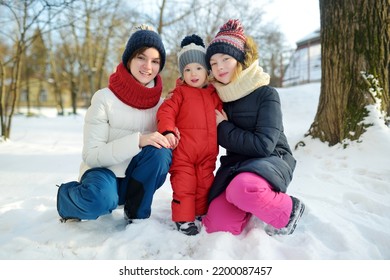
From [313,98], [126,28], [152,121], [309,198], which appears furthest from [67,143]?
[126,28]

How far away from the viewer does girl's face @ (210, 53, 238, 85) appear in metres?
1.81

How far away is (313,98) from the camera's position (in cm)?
889

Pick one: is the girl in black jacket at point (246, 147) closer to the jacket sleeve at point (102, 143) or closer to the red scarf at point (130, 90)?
the red scarf at point (130, 90)

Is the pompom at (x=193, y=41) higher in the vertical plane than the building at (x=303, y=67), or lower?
lower

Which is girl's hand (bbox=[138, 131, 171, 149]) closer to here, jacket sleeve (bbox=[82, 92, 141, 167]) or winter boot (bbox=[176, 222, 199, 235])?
jacket sleeve (bbox=[82, 92, 141, 167])

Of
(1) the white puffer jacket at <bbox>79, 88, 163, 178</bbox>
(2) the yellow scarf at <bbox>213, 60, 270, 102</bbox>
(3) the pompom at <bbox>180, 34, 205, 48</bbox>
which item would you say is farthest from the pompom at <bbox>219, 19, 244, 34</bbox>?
(1) the white puffer jacket at <bbox>79, 88, 163, 178</bbox>

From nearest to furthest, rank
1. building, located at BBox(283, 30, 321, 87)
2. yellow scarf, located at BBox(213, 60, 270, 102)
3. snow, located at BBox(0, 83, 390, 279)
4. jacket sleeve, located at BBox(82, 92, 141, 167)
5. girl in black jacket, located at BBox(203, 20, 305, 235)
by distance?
1. snow, located at BBox(0, 83, 390, 279)
2. girl in black jacket, located at BBox(203, 20, 305, 235)
3. jacket sleeve, located at BBox(82, 92, 141, 167)
4. yellow scarf, located at BBox(213, 60, 270, 102)
5. building, located at BBox(283, 30, 321, 87)

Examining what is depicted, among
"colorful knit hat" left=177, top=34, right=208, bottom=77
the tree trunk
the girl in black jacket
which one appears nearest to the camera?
the girl in black jacket

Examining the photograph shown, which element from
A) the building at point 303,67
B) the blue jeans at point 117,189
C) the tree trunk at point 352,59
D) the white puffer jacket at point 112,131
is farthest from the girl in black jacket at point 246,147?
the building at point 303,67

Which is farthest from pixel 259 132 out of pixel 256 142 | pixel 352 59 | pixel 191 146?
pixel 352 59

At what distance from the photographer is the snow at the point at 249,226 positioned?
57.0 inches

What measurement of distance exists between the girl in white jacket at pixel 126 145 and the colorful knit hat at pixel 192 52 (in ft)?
0.46

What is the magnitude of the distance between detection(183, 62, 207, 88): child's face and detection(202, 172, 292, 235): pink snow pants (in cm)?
66

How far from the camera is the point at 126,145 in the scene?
5.45 ft
